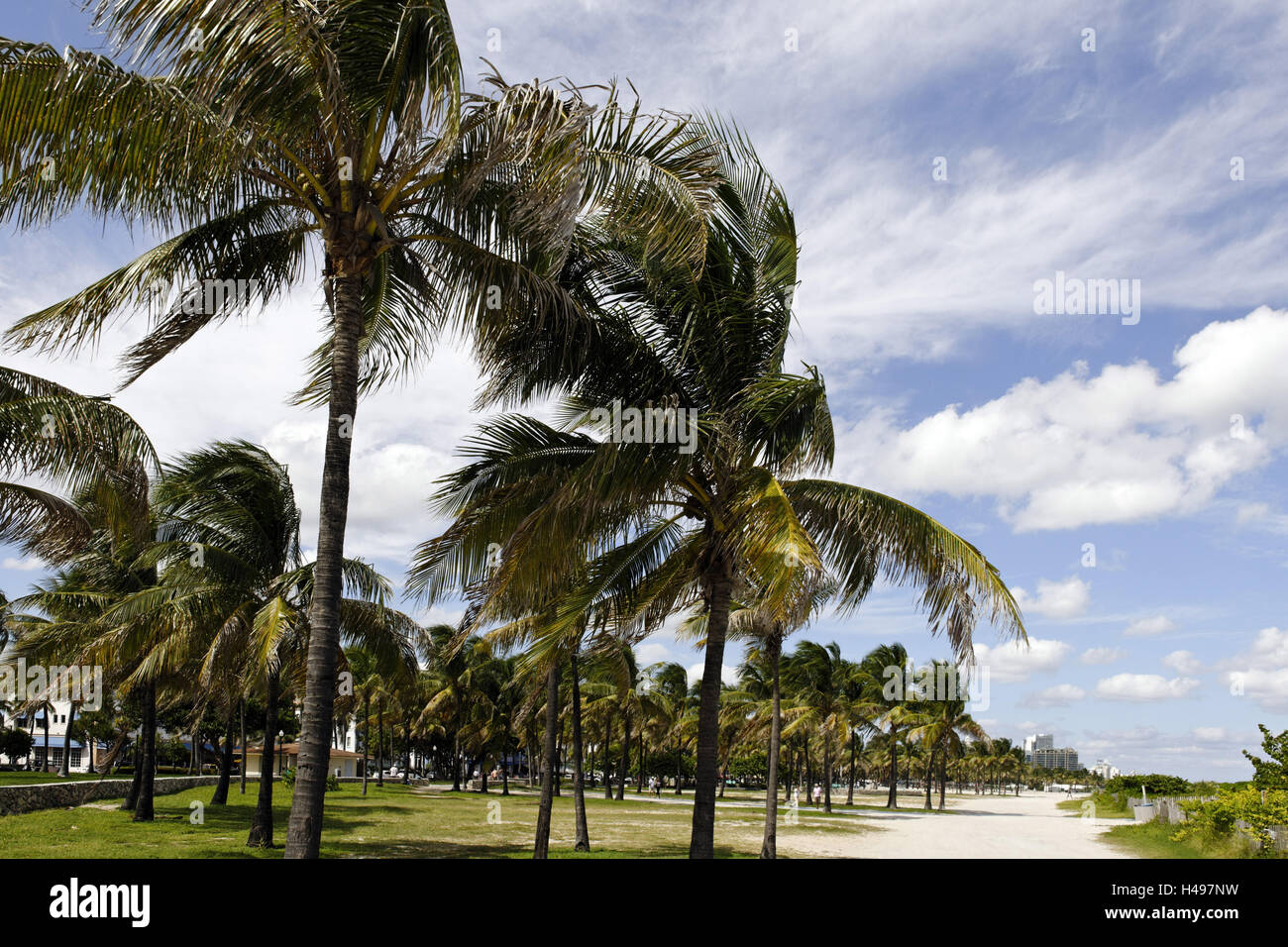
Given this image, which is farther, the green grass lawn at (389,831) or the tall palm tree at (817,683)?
the tall palm tree at (817,683)

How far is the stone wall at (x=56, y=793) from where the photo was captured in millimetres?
26016

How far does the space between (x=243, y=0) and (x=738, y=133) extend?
595 centimetres

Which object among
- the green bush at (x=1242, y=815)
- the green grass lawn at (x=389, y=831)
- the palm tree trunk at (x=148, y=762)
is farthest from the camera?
the palm tree trunk at (x=148, y=762)

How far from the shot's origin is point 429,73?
8.29 meters

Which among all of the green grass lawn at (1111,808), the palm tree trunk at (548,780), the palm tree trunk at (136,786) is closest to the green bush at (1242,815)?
the palm tree trunk at (548,780)

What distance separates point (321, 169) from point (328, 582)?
4159mm

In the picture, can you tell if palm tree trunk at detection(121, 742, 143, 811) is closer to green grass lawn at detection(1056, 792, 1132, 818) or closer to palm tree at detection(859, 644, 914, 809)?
palm tree at detection(859, 644, 914, 809)

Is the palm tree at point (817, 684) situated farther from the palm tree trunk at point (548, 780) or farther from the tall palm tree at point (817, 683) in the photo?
the palm tree trunk at point (548, 780)

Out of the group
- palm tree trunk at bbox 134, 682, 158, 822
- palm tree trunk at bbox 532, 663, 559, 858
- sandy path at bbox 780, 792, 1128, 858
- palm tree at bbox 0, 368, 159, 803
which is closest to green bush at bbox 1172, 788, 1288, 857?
sandy path at bbox 780, 792, 1128, 858

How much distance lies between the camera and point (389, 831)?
92.4 feet

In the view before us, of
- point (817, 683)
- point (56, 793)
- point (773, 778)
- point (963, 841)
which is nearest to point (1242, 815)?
point (773, 778)

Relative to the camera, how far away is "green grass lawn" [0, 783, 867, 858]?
19.5 meters

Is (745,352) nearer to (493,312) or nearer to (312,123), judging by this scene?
(493,312)

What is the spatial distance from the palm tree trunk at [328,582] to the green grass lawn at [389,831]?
1098 centimetres
